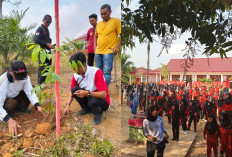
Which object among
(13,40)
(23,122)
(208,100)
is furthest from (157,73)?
(13,40)

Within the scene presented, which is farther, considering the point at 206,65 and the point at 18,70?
the point at 18,70

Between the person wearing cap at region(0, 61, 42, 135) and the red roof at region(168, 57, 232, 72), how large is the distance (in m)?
1.23

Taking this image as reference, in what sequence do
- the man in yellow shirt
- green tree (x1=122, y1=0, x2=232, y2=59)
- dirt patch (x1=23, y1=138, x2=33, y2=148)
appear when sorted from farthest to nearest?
the man in yellow shirt → dirt patch (x1=23, y1=138, x2=33, y2=148) → green tree (x1=122, y1=0, x2=232, y2=59)

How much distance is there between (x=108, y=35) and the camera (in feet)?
6.79

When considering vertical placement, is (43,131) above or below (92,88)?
below

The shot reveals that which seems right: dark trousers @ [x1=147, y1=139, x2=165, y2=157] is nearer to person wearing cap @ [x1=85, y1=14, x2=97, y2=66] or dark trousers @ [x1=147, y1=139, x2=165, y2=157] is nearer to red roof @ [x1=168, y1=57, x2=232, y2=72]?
red roof @ [x1=168, y1=57, x2=232, y2=72]

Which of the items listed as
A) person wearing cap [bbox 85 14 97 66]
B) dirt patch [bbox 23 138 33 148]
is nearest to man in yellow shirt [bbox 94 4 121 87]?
person wearing cap [bbox 85 14 97 66]

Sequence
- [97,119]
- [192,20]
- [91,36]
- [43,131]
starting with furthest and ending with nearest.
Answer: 1. [91,36]
2. [97,119]
3. [43,131]
4. [192,20]

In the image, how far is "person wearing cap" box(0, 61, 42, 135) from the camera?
1.76 m

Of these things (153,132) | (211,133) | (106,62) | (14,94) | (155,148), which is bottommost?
(155,148)

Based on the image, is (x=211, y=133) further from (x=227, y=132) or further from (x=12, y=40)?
(x=12, y=40)

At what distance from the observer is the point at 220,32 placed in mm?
1141

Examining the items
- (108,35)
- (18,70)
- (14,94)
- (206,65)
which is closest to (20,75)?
(18,70)

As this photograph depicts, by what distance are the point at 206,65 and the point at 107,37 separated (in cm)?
107
